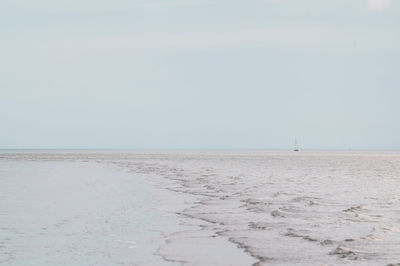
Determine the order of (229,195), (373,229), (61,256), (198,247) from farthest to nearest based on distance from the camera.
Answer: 1. (229,195)
2. (373,229)
3. (198,247)
4. (61,256)

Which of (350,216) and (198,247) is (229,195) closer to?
(350,216)

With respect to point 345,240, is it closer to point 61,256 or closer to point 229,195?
point 61,256

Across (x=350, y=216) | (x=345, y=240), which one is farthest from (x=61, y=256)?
(x=350, y=216)

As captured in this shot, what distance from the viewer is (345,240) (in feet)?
38.5

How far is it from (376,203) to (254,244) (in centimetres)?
914

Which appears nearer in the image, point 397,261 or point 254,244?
point 397,261

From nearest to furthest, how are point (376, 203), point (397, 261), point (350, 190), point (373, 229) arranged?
1. point (397, 261)
2. point (373, 229)
3. point (376, 203)
4. point (350, 190)

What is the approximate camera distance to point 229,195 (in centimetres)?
2342

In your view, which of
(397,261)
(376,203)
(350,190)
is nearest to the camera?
(397,261)

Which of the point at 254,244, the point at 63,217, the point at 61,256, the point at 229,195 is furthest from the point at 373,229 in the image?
the point at 229,195

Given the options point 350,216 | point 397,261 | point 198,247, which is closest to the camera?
point 397,261

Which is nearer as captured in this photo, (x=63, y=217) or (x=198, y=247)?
(x=198, y=247)

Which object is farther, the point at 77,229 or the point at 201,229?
the point at 201,229

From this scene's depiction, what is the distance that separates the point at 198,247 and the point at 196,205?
8378mm
